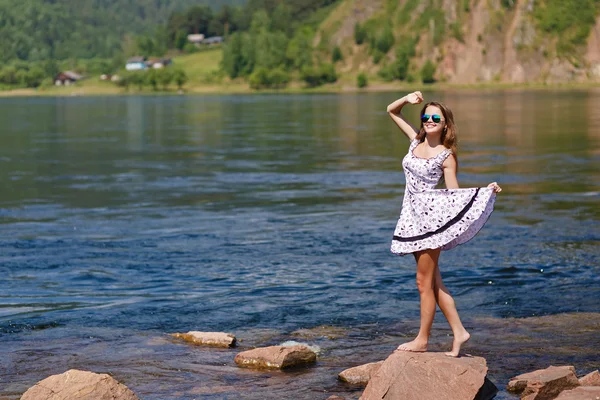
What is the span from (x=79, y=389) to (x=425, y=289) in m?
3.84

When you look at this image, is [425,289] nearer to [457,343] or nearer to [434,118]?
[457,343]

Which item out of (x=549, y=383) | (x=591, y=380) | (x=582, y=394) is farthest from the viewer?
(x=591, y=380)

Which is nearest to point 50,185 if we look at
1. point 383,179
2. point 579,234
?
point 383,179

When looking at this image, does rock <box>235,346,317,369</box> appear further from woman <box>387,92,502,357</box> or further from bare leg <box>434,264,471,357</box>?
bare leg <box>434,264,471,357</box>

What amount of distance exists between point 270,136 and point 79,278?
1709 inches

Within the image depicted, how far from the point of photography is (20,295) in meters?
17.2

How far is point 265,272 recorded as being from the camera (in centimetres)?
1900

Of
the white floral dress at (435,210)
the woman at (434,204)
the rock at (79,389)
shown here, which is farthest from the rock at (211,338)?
the white floral dress at (435,210)

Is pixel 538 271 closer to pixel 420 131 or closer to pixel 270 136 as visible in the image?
pixel 420 131

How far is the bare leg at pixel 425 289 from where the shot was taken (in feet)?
35.3

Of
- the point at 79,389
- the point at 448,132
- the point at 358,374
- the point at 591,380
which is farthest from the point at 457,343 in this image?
the point at 79,389

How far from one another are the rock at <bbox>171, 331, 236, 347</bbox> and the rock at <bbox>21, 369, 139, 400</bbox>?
3.48m

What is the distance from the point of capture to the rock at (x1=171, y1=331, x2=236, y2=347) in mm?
13484

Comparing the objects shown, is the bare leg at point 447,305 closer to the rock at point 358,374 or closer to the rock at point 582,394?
the rock at point 358,374
